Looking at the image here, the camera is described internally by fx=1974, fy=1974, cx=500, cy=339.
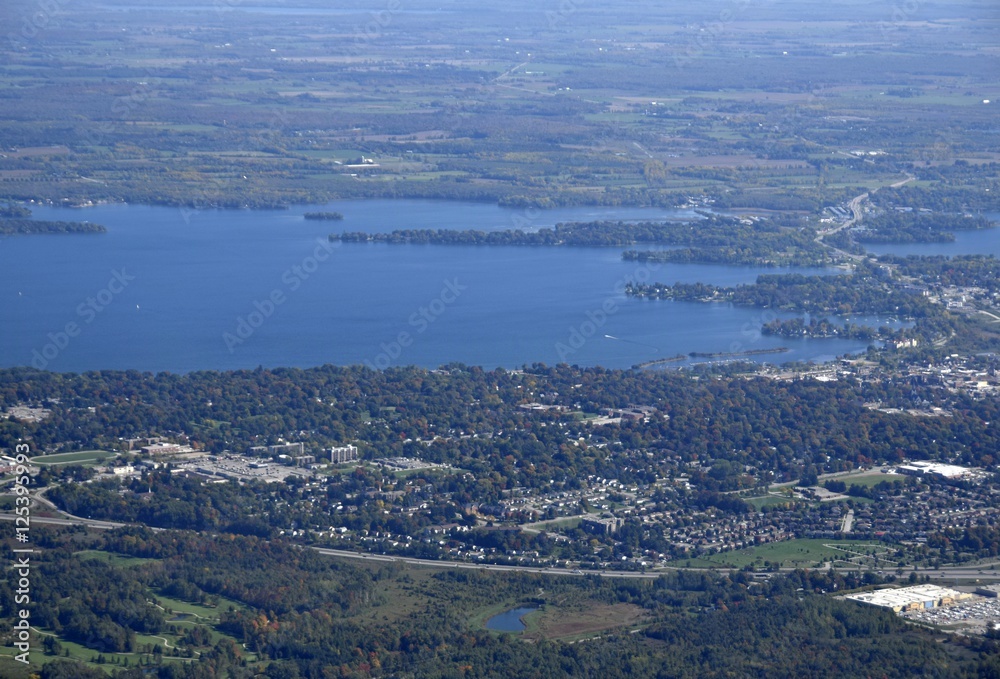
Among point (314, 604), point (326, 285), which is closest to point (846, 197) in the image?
point (326, 285)

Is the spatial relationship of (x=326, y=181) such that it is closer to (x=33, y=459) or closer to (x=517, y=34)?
(x=33, y=459)

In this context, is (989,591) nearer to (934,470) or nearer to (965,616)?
(965,616)

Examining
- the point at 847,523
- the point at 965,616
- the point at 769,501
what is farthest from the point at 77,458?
the point at 965,616

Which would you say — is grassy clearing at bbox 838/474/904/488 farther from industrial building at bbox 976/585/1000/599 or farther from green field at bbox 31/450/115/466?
green field at bbox 31/450/115/466

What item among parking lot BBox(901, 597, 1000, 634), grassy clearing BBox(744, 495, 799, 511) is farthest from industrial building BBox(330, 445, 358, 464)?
parking lot BBox(901, 597, 1000, 634)

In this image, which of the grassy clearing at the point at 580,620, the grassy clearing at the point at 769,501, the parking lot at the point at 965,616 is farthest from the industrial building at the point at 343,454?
the parking lot at the point at 965,616

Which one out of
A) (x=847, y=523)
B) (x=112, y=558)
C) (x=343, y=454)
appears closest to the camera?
(x=112, y=558)

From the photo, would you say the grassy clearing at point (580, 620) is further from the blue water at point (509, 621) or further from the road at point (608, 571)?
the road at point (608, 571)
